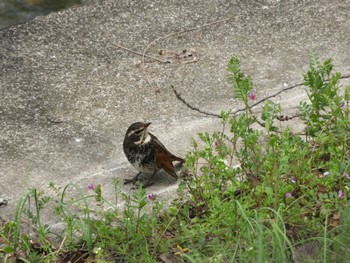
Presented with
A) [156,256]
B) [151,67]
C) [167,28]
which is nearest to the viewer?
[156,256]

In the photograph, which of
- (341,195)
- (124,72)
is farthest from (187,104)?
(341,195)

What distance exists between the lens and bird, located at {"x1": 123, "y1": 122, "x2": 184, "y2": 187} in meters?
5.42

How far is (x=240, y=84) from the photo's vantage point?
5.17m

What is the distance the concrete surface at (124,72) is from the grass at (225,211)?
0.41m

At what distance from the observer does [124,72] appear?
21.8ft

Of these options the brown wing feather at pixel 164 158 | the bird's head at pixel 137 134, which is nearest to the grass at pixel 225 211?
the brown wing feather at pixel 164 158

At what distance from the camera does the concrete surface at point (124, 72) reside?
18.9 ft

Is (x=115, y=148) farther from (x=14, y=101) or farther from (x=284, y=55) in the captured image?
(x=284, y=55)

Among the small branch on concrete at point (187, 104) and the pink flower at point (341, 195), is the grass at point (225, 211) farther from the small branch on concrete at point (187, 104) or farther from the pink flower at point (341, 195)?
the small branch on concrete at point (187, 104)

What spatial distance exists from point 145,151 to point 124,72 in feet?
4.54

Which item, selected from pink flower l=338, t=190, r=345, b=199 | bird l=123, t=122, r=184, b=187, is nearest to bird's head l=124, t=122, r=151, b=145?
bird l=123, t=122, r=184, b=187

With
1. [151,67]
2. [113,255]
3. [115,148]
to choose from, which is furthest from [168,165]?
Answer: [151,67]

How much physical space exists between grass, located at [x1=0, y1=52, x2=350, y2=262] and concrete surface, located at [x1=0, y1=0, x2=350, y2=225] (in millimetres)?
407

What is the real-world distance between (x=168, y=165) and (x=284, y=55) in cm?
182
